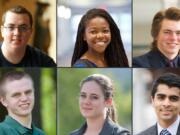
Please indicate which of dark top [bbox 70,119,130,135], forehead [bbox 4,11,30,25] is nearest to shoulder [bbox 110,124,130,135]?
dark top [bbox 70,119,130,135]

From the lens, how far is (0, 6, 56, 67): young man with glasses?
2246 mm

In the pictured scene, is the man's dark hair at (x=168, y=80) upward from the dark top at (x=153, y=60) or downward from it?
downward

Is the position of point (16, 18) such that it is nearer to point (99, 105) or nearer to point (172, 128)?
point (99, 105)

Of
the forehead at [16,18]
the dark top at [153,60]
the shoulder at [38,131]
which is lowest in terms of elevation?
the shoulder at [38,131]

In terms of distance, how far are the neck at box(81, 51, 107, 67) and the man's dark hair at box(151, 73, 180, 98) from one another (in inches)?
13.3

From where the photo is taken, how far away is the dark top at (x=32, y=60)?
228 cm

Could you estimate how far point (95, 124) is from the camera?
7.48 ft

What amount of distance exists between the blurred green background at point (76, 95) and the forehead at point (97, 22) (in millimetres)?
269

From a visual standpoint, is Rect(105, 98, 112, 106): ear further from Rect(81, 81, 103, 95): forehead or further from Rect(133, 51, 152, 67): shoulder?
Rect(133, 51, 152, 67): shoulder

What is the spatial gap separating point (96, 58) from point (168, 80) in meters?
0.46

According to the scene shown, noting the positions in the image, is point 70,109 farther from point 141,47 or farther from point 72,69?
point 141,47

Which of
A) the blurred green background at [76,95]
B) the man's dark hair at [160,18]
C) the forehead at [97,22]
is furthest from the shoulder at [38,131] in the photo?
the man's dark hair at [160,18]

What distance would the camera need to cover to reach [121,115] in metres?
2.26

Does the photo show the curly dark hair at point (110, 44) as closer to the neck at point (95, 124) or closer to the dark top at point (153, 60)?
the dark top at point (153, 60)
